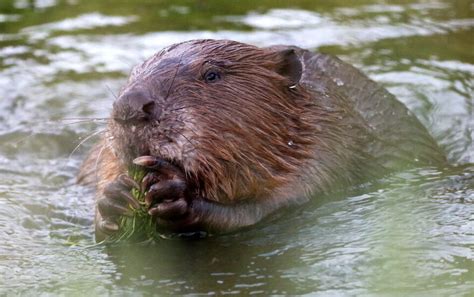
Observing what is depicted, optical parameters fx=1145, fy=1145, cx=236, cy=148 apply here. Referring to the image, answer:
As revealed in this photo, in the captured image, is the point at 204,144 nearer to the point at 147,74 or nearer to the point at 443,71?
the point at 147,74

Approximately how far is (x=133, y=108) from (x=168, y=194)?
320 mm

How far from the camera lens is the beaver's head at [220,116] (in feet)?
12.9

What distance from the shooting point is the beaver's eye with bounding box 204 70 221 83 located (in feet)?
13.9

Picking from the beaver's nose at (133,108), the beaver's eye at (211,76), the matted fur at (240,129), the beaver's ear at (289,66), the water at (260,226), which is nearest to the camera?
the water at (260,226)

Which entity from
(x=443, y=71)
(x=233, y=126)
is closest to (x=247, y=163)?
(x=233, y=126)

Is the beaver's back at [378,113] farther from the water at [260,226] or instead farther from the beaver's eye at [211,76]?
the beaver's eye at [211,76]

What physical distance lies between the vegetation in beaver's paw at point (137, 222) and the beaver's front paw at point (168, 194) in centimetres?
5

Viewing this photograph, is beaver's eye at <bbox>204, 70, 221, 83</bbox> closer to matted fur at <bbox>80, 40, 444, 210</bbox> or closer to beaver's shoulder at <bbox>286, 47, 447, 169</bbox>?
matted fur at <bbox>80, 40, 444, 210</bbox>

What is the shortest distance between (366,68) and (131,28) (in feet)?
5.91

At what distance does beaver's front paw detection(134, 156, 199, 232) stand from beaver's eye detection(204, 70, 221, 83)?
1.41 feet

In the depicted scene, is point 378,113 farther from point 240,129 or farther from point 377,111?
point 240,129

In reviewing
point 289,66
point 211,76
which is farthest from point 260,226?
point 289,66

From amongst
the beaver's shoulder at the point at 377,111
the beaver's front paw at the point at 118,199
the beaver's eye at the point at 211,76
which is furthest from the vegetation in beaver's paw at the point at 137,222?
the beaver's shoulder at the point at 377,111

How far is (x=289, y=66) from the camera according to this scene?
4.50 metres
